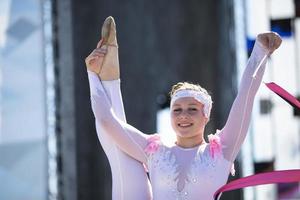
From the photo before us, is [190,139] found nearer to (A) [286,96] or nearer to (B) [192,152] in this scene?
(B) [192,152]

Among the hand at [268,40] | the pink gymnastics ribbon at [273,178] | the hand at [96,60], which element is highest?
the hand at [268,40]

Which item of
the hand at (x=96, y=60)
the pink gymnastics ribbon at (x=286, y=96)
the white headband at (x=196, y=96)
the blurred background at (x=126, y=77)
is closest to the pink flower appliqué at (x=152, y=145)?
the white headband at (x=196, y=96)

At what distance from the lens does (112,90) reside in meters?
1.88

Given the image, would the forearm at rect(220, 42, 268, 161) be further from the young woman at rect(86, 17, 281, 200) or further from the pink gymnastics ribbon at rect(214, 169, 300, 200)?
the pink gymnastics ribbon at rect(214, 169, 300, 200)

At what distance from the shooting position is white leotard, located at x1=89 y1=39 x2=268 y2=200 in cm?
177

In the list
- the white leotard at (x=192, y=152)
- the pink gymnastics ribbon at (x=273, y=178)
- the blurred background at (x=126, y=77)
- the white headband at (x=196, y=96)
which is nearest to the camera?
the pink gymnastics ribbon at (x=273, y=178)

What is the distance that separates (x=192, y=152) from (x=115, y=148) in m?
0.22

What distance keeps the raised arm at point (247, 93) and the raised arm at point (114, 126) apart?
24cm

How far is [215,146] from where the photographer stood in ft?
5.96

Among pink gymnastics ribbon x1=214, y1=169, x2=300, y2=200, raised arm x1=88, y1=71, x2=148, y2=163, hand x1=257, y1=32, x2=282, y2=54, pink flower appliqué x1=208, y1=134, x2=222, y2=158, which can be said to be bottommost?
pink gymnastics ribbon x1=214, y1=169, x2=300, y2=200

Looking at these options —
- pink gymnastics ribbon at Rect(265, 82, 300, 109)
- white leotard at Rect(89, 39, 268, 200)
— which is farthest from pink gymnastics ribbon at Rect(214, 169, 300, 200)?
white leotard at Rect(89, 39, 268, 200)

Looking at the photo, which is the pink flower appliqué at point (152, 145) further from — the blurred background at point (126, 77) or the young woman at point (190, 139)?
the blurred background at point (126, 77)

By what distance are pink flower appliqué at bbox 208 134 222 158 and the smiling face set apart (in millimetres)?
46

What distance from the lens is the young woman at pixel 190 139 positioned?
5.82ft
